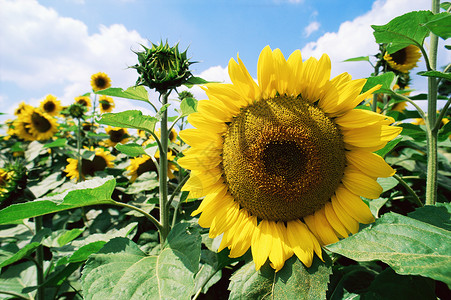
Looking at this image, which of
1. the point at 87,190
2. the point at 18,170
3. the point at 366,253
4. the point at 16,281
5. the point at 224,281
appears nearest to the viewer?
the point at 366,253

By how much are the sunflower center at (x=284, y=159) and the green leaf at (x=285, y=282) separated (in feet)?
0.72

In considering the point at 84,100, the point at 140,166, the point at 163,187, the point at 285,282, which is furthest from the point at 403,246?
the point at 84,100

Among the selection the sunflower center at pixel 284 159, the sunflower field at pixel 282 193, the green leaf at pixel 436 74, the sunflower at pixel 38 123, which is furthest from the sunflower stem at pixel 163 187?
the sunflower at pixel 38 123

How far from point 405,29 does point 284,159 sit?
89 cm

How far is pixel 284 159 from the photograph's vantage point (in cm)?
125

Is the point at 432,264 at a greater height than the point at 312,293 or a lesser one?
greater

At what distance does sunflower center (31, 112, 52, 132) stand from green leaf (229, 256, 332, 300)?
553 cm

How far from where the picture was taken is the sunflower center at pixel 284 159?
1.20 meters

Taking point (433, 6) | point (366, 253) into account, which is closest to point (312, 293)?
point (366, 253)

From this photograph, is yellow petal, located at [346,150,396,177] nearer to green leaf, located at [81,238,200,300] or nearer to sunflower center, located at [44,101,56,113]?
green leaf, located at [81,238,200,300]

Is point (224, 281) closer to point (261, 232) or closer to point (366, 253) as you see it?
point (261, 232)

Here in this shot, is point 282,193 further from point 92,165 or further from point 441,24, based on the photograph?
point 92,165

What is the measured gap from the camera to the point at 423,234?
3.05 ft

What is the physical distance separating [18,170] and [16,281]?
3.53 ft
